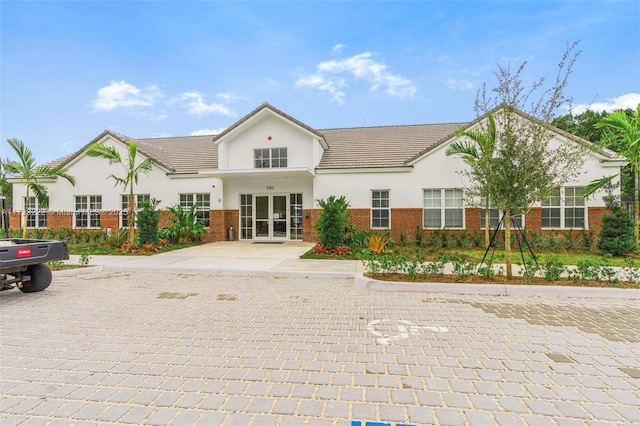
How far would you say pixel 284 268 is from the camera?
33.3 ft

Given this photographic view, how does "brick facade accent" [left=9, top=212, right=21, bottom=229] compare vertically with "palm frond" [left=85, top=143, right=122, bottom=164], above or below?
below

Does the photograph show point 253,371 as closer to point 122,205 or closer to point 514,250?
point 514,250

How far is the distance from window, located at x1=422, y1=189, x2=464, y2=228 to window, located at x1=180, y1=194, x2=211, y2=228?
1156 cm

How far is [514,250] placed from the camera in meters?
14.1

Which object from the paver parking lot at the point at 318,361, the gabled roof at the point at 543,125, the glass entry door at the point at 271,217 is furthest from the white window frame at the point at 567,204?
the glass entry door at the point at 271,217

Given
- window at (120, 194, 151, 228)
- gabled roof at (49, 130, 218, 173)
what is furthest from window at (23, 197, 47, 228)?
window at (120, 194, 151, 228)

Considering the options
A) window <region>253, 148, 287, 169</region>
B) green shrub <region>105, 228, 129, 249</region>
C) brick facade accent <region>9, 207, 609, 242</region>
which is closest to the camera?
green shrub <region>105, 228, 129, 249</region>

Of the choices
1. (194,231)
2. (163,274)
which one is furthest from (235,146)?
(163,274)

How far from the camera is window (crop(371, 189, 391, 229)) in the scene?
17.2m

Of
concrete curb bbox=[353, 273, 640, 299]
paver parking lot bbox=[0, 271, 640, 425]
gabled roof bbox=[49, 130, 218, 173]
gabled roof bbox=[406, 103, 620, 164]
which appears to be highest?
gabled roof bbox=[49, 130, 218, 173]

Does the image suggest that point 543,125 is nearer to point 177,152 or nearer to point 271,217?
point 271,217

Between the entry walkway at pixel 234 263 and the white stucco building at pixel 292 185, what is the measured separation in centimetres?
475

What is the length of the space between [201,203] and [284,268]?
10.6m

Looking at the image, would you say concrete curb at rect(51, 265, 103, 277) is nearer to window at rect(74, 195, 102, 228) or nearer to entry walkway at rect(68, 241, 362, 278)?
entry walkway at rect(68, 241, 362, 278)
